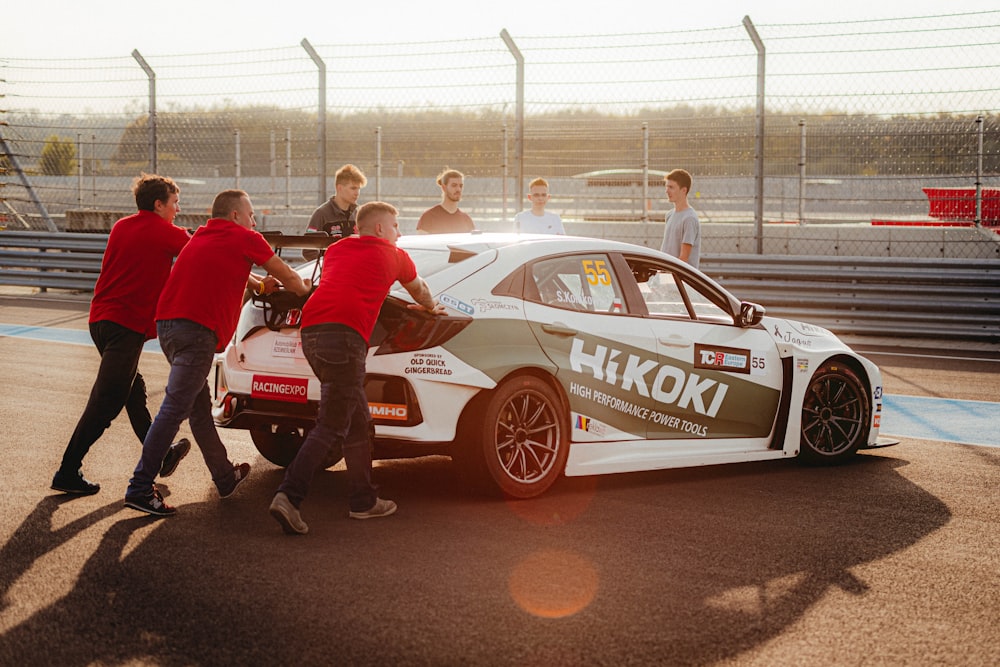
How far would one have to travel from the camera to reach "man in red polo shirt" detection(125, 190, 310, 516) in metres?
6.11

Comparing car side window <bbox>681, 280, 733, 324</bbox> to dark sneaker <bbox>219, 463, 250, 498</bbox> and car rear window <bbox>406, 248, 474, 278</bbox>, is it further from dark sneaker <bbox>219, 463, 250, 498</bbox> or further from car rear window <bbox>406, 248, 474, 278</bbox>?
Result: dark sneaker <bbox>219, 463, 250, 498</bbox>

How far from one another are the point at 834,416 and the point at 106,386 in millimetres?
4539

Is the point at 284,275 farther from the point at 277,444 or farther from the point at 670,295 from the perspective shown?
the point at 670,295

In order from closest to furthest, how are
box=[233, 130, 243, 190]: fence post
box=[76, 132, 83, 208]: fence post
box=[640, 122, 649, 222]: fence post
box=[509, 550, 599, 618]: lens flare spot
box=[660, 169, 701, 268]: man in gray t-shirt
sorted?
1. box=[509, 550, 599, 618]: lens flare spot
2. box=[660, 169, 701, 268]: man in gray t-shirt
3. box=[640, 122, 649, 222]: fence post
4. box=[233, 130, 243, 190]: fence post
5. box=[76, 132, 83, 208]: fence post

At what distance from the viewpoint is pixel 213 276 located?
6.17 m

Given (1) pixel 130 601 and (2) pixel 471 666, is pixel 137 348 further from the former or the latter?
(2) pixel 471 666

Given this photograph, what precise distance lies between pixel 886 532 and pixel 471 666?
9.26 ft

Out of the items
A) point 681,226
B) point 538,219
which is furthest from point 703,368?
point 538,219

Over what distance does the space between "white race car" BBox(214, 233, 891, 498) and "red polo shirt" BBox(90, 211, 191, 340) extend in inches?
20.2

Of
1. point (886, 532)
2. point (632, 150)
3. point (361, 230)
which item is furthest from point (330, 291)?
point (632, 150)

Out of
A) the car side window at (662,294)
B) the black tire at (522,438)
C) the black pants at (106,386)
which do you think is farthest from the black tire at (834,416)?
the black pants at (106,386)

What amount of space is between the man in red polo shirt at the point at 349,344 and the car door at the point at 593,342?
32.3 inches

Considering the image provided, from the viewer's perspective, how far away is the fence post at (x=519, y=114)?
15.5 metres

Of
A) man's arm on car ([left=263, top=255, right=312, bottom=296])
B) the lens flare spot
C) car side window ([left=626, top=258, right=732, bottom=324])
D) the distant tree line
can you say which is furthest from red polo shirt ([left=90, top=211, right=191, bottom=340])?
the distant tree line
